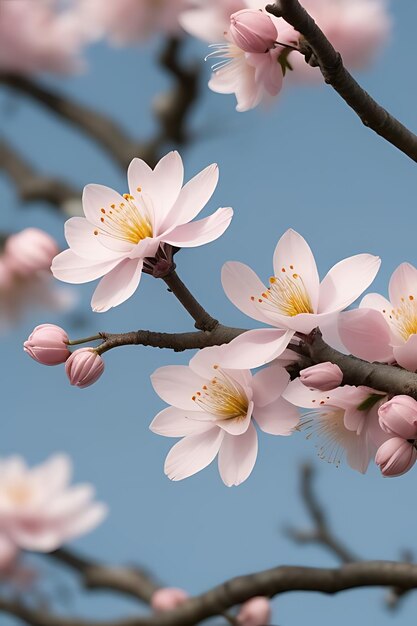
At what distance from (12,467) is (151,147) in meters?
0.85

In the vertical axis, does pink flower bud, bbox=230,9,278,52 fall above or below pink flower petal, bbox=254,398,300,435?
above

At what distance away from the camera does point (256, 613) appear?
4.56 ft

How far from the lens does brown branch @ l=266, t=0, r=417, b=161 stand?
55cm

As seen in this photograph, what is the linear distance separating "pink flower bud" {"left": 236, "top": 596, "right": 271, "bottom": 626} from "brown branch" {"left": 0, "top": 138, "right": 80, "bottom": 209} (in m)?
1.07

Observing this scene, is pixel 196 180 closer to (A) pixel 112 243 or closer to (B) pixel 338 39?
(A) pixel 112 243

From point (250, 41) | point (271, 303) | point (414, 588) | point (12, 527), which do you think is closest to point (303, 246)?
point (271, 303)

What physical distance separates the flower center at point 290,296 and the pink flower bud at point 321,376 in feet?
0.19

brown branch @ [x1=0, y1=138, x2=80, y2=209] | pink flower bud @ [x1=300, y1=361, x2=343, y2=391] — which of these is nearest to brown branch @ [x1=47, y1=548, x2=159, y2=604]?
brown branch @ [x1=0, y1=138, x2=80, y2=209]

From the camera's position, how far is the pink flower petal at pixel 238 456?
56cm

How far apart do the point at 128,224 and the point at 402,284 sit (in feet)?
0.60

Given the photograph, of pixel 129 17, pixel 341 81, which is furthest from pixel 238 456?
pixel 129 17

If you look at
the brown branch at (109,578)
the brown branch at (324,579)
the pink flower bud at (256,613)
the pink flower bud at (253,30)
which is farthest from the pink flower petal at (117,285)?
the brown branch at (109,578)

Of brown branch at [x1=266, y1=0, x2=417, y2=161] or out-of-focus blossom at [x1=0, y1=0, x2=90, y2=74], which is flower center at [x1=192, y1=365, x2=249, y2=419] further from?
out-of-focus blossom at [x1=0, y1=0, x2=90, y2=74]

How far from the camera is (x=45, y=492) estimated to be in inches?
81.3
